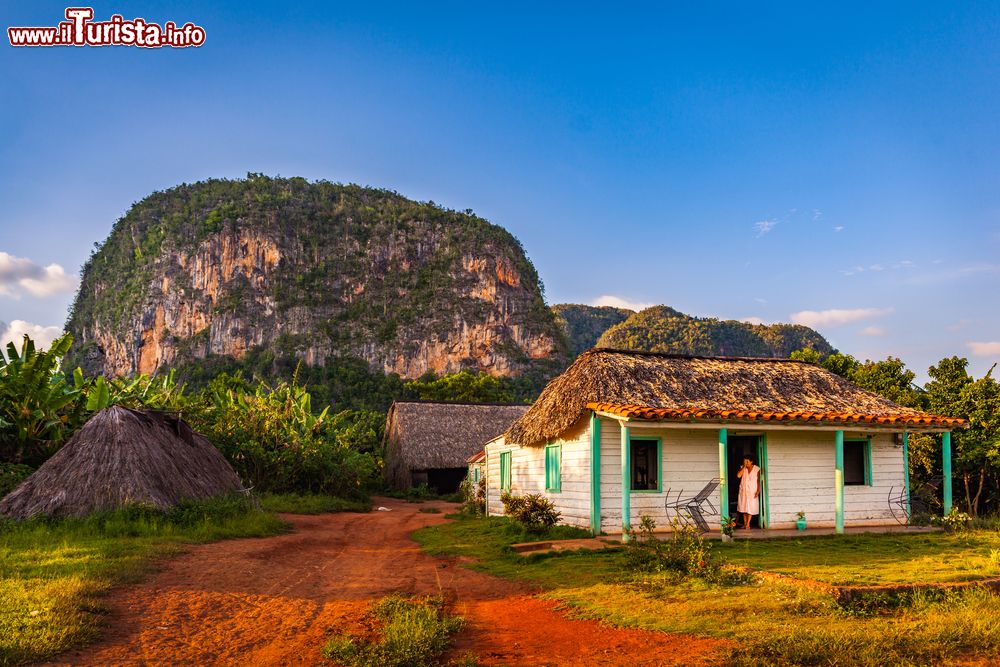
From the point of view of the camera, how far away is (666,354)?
15.2m

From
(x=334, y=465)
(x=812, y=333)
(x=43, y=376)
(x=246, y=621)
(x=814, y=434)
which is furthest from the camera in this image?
(x=812, y=333)

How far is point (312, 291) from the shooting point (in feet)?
309

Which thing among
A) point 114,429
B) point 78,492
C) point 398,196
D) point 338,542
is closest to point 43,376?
point 114,429

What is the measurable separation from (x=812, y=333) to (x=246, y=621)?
8682 centimetres

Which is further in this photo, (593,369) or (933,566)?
(593,369)

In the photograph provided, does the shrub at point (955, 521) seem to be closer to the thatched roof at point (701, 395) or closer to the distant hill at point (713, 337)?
the thatched roof at point (701, 395)

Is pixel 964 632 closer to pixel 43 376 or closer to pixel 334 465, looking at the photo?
pixel 43 376

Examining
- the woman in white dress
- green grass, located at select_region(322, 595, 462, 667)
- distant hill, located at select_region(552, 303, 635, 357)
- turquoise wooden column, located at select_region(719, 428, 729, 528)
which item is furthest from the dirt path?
distant hill, located at select_region(552, 303, 635, 357)

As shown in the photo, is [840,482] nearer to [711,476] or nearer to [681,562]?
[711,476]

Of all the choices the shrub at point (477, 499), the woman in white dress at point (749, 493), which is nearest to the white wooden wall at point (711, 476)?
the woman in white dress at point (749, 493)

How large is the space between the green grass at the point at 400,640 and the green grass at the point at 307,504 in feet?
39.6

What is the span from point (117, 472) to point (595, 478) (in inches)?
340

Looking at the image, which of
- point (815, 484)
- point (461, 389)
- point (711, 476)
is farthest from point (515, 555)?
point (461, 389)

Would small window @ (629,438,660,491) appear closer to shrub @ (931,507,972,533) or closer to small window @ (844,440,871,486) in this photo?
small window @ (844,440,871,486)
